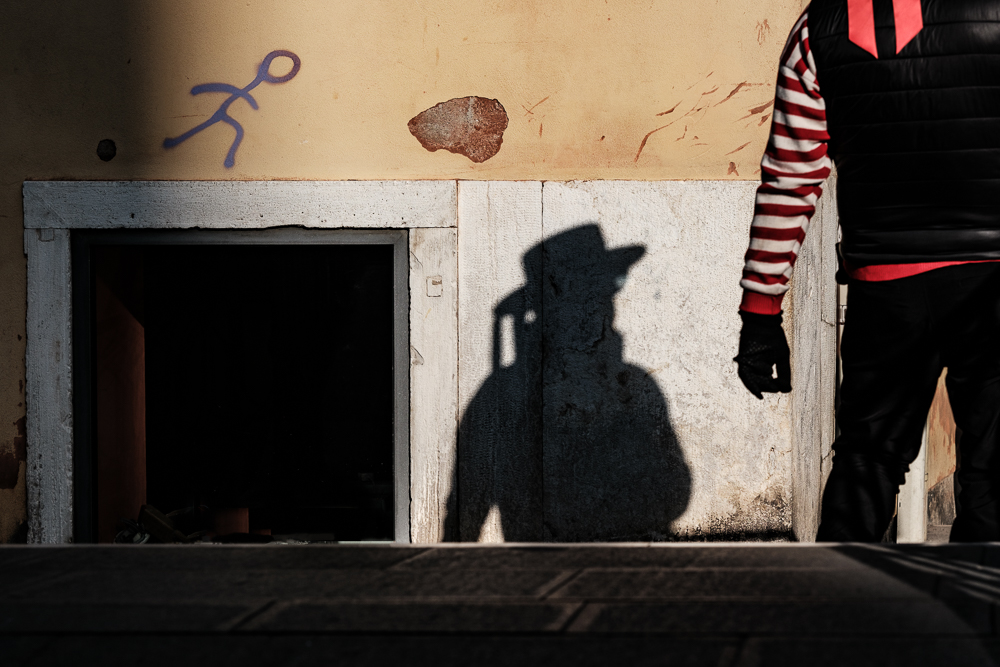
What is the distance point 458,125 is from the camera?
156 inches

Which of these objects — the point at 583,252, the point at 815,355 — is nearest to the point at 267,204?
the point at 583,252

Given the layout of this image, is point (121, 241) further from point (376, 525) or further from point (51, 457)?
point (376, 525)

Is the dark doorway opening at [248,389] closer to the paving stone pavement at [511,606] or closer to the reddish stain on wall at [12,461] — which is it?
the reddish stain on wall at [12,461]

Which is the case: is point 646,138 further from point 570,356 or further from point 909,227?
point 909,227

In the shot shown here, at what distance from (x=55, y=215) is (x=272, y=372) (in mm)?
1195

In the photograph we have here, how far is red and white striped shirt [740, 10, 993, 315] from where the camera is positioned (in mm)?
2557

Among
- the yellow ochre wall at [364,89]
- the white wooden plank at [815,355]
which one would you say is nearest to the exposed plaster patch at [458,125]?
the yellow ochre wall at [364,89]

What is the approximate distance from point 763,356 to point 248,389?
2.56 meters

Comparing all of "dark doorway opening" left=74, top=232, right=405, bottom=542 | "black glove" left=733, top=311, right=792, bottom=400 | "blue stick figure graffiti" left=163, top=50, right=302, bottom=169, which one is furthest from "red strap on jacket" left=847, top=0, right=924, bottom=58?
"blue stick figure graffiti" left=163, top=50, right=302, bottom=169

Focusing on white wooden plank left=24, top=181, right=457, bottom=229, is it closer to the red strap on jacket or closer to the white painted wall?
the white painted wall

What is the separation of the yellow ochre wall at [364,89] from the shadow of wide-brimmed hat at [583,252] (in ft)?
0.90

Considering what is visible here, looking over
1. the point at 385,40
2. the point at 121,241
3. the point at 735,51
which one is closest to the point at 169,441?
the point at 121,241

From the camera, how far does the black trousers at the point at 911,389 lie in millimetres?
2359

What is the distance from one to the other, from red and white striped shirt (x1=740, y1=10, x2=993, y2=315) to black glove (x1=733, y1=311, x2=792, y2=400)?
0.04 metres
